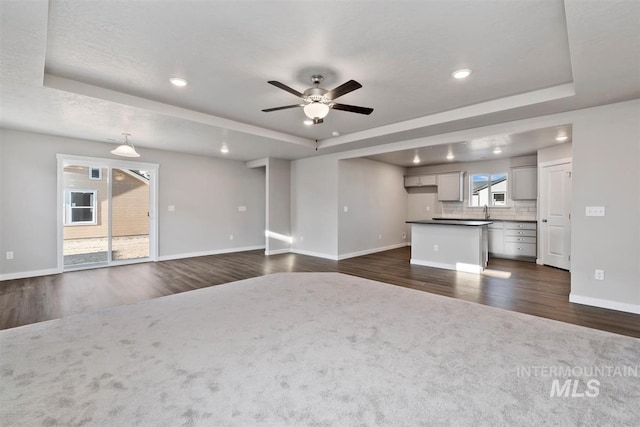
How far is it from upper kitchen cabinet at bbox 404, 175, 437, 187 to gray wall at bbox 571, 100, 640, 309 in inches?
185

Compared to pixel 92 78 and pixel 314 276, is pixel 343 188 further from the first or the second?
pixel 92 78

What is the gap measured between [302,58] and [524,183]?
21.9 ft

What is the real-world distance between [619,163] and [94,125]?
7344 millimetres

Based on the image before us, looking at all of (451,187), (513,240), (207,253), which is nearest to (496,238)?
(513,240)

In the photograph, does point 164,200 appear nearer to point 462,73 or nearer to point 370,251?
point 370,251

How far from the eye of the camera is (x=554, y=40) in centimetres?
244

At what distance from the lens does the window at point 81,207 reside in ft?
18.4

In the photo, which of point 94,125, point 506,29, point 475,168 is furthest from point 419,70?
point 475,168

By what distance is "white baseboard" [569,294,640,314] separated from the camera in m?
3.38

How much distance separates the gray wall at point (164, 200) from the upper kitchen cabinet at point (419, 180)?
14.7 ft

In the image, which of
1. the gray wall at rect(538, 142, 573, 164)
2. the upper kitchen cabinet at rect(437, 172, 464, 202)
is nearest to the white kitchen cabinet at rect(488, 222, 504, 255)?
the upper kitchen cabinet at rect(437, 172, 464, 202)

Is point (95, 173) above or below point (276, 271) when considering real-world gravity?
above

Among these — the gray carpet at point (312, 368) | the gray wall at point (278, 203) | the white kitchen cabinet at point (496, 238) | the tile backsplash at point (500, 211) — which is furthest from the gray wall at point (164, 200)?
the white kitchen cabinet at point (496, 238)

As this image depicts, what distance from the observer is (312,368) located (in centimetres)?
217
